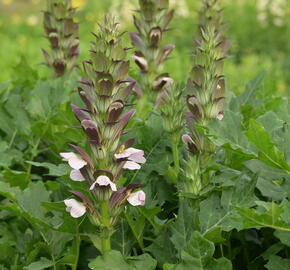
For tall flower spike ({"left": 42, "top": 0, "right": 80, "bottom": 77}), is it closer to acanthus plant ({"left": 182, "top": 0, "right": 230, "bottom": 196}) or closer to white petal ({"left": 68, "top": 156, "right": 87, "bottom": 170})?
acanthus plant ({"left": 182, "top": 0, "right": 230, "bottom": 196})

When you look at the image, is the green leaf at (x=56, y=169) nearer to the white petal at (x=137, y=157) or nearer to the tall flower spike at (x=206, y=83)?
the white petal at (x=137, y=157)

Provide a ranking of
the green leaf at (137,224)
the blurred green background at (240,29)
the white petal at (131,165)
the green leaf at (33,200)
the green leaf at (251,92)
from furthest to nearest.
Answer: the blurred green background at (240,29), the green leaf at (251,92), the green leaf at (33,200), the green leaf at (137,224), the white petal at (131,165)

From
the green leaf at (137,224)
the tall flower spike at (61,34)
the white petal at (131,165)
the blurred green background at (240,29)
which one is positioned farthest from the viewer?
the blurred green background at (240,29)

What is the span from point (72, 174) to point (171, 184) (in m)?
0.51

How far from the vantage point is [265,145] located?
1814 millimetres

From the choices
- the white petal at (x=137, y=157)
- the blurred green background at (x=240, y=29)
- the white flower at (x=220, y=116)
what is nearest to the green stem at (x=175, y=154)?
the white flower at (x=220, y=116)

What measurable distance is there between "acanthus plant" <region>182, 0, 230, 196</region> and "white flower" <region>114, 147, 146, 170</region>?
231mm

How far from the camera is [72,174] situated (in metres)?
1.75

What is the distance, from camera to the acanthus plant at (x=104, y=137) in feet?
5.56

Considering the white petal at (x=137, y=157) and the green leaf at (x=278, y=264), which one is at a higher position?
the white petal at (x=137, y=157)

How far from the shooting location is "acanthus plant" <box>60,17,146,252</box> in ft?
5.56

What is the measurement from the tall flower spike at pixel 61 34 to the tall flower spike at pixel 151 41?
1.23ft

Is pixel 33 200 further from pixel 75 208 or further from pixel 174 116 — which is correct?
pixel 174 116

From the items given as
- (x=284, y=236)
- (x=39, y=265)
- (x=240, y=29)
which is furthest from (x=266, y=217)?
(x=240, y=29)
